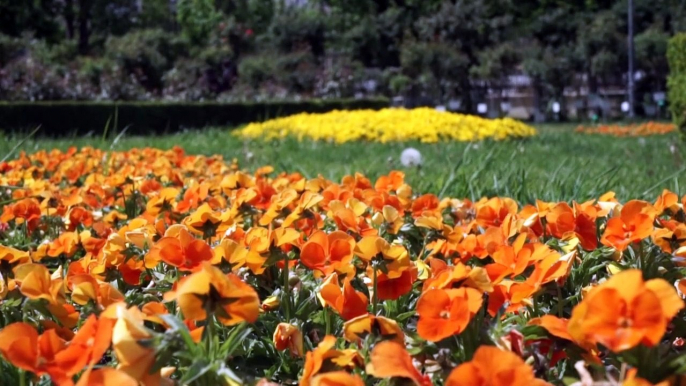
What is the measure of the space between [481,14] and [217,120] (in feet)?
59.0

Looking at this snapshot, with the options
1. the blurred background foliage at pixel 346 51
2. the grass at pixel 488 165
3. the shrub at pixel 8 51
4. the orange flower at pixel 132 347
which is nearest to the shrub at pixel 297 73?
the blurred background foliage at pixel 346 51

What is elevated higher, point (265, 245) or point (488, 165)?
point (265, 245)

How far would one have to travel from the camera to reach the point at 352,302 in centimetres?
96

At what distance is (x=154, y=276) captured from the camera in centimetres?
130

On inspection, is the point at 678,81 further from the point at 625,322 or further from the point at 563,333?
the point at 625,322

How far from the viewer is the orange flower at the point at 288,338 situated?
95 cm

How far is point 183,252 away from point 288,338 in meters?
0.22

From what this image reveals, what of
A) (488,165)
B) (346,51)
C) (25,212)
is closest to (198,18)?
(346,51)

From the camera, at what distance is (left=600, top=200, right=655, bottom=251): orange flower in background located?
110 centimetres

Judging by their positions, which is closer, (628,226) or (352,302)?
(352,302)

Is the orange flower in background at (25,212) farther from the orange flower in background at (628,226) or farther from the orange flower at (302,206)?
the orange flower in background at (628,226)

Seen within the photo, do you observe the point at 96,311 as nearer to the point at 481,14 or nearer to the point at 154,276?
the point at 154,276

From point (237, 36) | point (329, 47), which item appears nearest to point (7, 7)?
point (237, 36)

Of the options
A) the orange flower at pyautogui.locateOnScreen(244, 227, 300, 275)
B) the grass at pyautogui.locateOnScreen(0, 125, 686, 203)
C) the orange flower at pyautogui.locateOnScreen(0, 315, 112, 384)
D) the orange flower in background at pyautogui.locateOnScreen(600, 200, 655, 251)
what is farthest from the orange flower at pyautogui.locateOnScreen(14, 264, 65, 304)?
the grass at pyautogui.locateOnScreen(0, 125, 686, 203)
